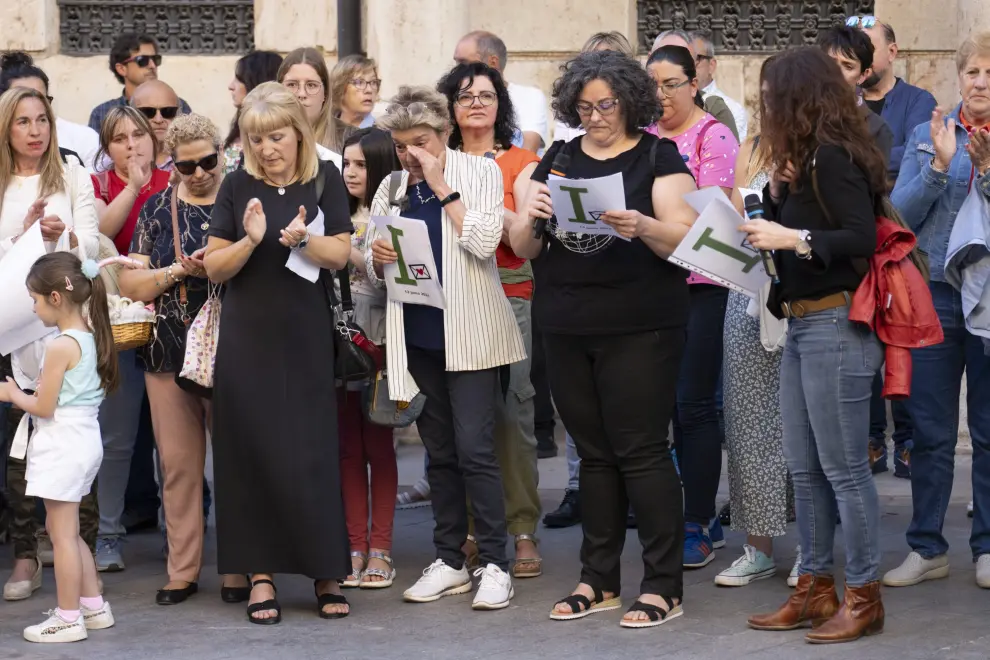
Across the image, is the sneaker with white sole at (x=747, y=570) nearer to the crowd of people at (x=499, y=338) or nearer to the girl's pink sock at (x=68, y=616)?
the crowd of people at (x=499, y=338)

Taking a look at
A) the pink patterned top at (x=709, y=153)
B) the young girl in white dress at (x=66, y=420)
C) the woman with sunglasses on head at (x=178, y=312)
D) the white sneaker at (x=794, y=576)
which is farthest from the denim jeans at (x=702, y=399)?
the young girl in white dress at (x=66, y=420)

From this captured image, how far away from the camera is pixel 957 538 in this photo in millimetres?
6941

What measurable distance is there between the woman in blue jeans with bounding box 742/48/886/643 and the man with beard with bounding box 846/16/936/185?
2.00 metres

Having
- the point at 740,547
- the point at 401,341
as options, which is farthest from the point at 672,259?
the point at 740,547

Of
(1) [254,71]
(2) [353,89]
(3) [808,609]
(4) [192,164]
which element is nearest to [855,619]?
(3) [808,609]

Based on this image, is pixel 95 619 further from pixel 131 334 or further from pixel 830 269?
pixel 830 269

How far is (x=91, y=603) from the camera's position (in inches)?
230

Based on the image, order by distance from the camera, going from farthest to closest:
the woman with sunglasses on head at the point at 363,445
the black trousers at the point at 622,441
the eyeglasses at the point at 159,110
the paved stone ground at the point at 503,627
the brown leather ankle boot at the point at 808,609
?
the eyeglasses at the point at 159,110 → the woman with sunglasses on head at the point at 363,445 → the black trousers at the point at 622,441 → the brown leather ankle boot at the point at 808,609 → the paved stone ground at the point at 503,627

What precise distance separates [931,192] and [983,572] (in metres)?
1.47

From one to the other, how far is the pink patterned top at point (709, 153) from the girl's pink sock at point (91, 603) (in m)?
2.67

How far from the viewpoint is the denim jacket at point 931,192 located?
6039 mm

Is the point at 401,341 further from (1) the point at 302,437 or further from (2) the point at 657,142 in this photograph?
(2) the point at 657,142

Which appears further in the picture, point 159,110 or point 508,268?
point 159,110

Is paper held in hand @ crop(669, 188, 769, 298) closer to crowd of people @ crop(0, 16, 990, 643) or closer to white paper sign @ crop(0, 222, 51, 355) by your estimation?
crowd of people @ crop(0, 16, 990, 643)
